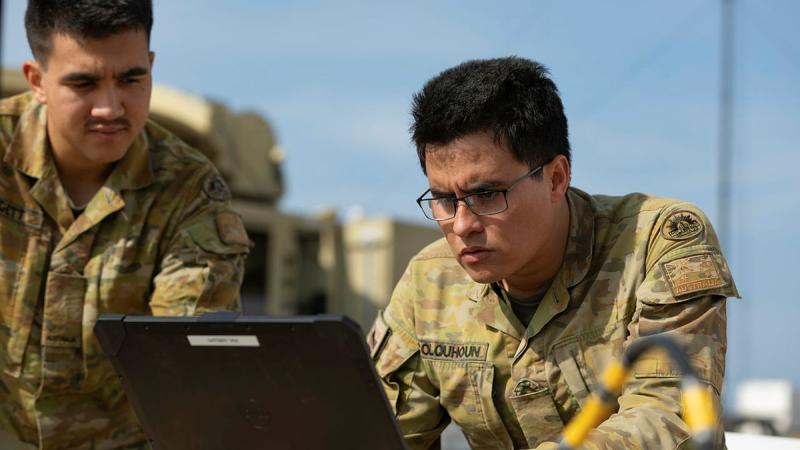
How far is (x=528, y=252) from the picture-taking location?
8.75 ft

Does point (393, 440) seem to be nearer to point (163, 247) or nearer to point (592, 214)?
point (592, 214)

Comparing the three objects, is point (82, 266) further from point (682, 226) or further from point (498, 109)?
point (682, 226)

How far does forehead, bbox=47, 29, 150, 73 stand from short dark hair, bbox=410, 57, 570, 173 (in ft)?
3.16

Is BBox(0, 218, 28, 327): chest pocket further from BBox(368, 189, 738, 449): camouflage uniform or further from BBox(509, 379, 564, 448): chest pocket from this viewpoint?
BBox(509, 379, 564, 448): chest pocket

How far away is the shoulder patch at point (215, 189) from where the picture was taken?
3596mm

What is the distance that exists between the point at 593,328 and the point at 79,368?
64.0 inches

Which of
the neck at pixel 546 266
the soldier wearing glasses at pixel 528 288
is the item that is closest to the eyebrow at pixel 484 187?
the soldier wearing glasses at pixel 528 288

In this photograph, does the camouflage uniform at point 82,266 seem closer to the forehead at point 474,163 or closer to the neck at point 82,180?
the neck at point 82,180

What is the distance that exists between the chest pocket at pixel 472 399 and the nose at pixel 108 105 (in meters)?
1.12

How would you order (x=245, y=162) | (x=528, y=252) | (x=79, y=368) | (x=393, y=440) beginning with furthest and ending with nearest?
(x=245, y=162) → (x=79, y=368) → (x=528, y=252) → (x=393, y=440)

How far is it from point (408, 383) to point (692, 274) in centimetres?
83

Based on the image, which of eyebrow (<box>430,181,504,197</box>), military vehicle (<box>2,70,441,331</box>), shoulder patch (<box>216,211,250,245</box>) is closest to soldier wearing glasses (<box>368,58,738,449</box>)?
eyebrow (<box>430,181,504,197</box>)

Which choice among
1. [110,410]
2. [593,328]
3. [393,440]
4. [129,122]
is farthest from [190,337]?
[110,410]

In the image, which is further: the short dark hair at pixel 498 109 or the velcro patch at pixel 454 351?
the velcro patch at pixel 454 351
